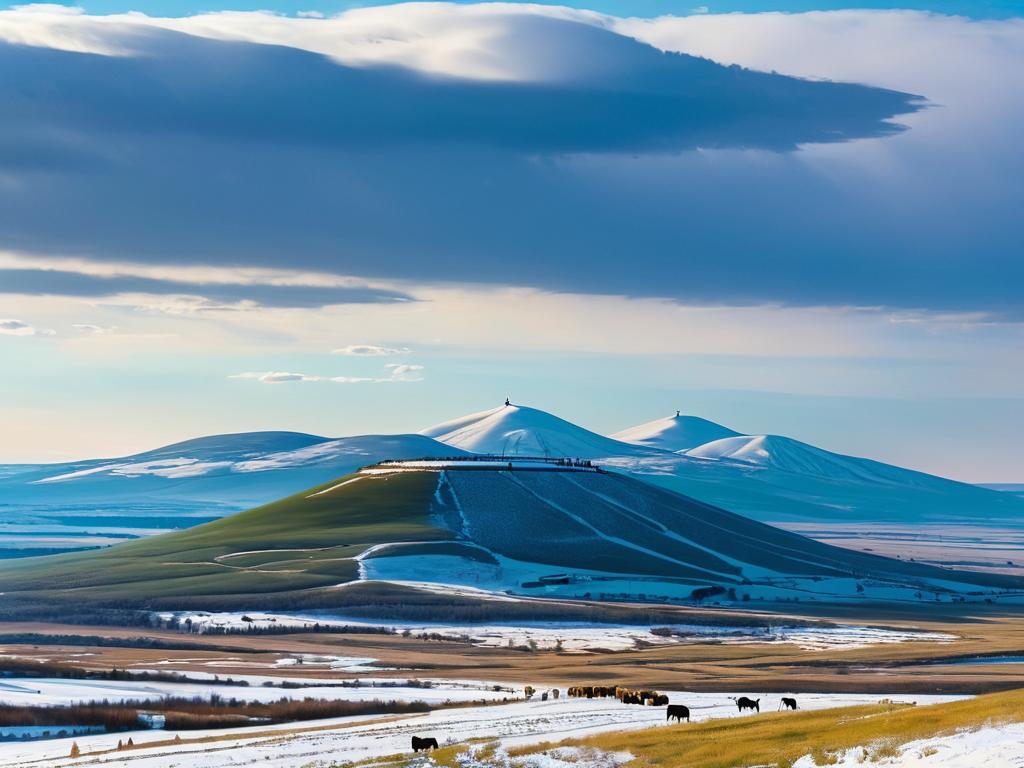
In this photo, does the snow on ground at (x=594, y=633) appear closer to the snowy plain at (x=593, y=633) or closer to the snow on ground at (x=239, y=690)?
the snowy plain at (x=593, y=633)

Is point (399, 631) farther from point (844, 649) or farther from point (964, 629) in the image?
point (964, 629)

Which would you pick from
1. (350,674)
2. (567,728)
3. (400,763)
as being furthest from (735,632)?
(400,763)

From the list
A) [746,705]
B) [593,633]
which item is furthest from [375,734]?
[593,633]

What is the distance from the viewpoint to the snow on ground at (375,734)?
208ft

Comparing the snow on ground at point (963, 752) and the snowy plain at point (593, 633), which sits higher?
the snow on ground at point (963, 752)

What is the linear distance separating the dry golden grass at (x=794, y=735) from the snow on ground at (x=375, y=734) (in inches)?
217

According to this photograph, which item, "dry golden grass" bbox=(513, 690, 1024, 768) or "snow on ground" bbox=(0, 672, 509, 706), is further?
"snow on ground" bbox=(0, 672, 509, 706)

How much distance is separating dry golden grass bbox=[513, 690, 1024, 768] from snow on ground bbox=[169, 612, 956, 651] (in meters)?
81.3

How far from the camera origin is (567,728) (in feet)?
226

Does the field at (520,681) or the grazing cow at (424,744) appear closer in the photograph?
the field at (520,681)

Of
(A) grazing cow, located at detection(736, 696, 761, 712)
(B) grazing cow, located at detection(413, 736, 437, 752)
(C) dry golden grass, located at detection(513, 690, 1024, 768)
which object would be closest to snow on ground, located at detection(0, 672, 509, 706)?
(A) grazing cow, located at detection(736, 696, 761, 712)

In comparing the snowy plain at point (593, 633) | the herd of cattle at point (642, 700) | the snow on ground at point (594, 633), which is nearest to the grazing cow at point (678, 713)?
the herd of cattle at point (642, 700)

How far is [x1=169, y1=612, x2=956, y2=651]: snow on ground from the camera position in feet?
497

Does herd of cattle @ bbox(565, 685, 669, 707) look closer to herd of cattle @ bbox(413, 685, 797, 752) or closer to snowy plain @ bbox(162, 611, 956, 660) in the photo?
herd of cattle @ bbox(413, 685, 797, 752)
